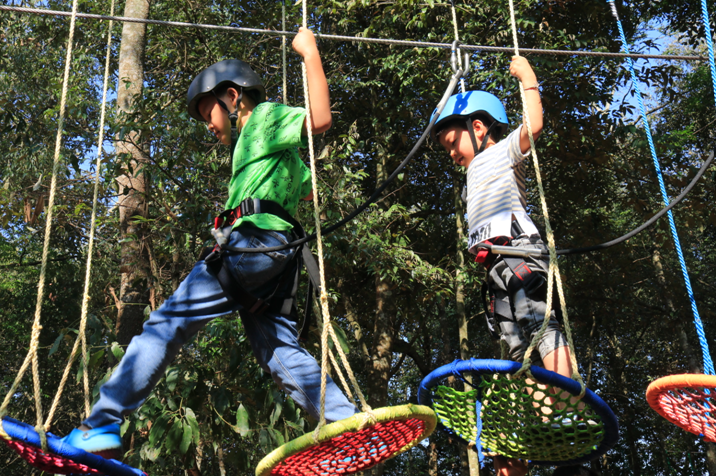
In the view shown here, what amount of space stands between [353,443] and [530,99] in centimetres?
127

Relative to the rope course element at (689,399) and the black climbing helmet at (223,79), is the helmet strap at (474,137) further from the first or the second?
the rope course element at (689,399)

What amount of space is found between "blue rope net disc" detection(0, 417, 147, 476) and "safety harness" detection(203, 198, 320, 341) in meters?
0.57

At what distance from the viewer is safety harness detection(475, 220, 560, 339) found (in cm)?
201

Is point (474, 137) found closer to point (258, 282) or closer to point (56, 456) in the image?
point (258, 282)

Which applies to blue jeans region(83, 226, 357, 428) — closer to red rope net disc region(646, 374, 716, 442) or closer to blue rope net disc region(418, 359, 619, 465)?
blue rope net disc region(418, 359, 619, 465)

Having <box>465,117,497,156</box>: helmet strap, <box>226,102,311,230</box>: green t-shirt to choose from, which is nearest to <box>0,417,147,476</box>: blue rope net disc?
<box>226,102,311,230</box>: green t-shirt

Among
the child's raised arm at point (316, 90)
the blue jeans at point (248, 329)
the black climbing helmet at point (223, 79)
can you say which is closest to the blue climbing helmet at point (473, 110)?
the child's raised arm at point (316, 90)

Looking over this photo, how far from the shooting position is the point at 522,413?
1763 mm

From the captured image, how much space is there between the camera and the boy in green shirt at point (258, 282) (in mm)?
1760

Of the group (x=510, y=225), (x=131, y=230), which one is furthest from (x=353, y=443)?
(x=131, y=230)

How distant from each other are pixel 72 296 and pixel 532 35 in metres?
6.83

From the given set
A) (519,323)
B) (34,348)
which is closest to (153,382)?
(34,348)

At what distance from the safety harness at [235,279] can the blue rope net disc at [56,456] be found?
57 cm

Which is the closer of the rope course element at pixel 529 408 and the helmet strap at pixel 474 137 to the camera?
the rope course element at pixel 529 408
